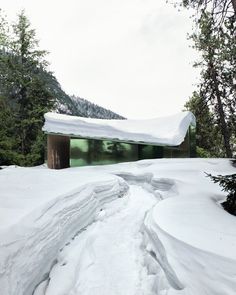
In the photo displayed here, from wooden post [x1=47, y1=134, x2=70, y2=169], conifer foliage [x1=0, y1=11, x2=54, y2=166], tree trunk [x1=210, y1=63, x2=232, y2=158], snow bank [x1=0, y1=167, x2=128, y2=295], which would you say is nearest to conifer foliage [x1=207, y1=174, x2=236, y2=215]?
snow bank [x1=0, y1=167, x2=128, y2=295]

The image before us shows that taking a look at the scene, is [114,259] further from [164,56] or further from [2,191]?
[164,56]

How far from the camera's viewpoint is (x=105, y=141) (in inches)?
890

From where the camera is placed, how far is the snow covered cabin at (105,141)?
22109 millimetres

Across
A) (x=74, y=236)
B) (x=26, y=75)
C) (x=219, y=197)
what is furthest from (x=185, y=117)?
(x=74, y=236)

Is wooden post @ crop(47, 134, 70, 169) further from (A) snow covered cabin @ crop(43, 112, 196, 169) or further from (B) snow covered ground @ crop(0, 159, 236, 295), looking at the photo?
(B) snow covered ground @ crop(0, 159, 236, 295)

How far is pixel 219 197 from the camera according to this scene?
26.5ft

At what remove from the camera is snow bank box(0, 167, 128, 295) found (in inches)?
151

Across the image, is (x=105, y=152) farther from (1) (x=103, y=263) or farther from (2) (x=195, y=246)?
(2) (x=195, y=246)

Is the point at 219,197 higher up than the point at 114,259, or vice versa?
the point at 219,197

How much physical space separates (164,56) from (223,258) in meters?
22.0

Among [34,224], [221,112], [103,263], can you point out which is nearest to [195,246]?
[103,263]

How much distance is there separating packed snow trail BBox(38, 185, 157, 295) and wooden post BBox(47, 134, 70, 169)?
1591 cm

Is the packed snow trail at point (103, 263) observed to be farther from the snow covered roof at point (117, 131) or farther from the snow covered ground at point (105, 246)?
the snow covered roof at point (117, 131)

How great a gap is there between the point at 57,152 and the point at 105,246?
716 inches
